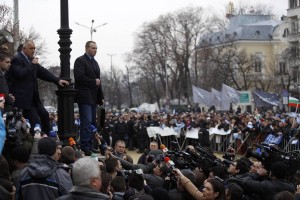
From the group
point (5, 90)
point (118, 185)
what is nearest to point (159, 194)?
point (118, 185)

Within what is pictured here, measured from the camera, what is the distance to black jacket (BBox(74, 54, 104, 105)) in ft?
34.5

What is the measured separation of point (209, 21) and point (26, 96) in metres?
69.6

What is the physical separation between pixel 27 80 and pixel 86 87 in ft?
4.63

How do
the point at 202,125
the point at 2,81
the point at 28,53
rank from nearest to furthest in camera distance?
the point at 2,81 → the point at 28,53 → the point at 202,125

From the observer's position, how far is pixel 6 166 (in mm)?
6543

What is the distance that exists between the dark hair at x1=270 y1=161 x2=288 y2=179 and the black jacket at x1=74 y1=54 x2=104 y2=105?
3.79 metres

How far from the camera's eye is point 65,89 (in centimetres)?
974

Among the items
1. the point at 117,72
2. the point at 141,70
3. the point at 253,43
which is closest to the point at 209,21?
the point at 141,70

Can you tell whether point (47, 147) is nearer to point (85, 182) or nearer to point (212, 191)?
point (85, 182)

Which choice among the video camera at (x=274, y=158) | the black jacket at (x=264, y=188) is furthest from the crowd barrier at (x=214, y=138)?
the black jacket at (x=264, y=188)

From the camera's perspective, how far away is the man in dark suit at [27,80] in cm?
928

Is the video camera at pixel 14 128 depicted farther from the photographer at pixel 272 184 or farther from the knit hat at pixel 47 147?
the photographer at pixel 272 184

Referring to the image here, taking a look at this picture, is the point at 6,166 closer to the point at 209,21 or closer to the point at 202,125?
the point at 202,125

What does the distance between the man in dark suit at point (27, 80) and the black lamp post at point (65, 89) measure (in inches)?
7.2
